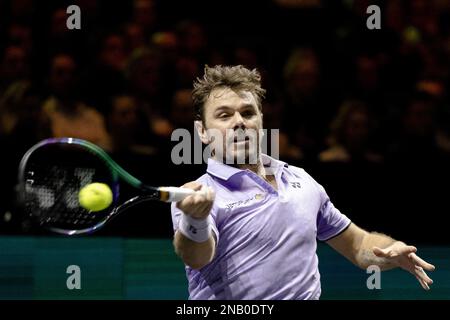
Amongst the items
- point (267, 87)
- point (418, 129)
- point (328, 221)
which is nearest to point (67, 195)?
point (328, 221)

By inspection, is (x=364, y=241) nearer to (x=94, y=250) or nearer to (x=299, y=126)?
(x=94, y=250)

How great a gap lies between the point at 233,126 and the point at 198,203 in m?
0.55

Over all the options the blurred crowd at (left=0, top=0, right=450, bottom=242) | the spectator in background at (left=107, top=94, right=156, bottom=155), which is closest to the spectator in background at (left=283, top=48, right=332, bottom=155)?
the blurred crowd at (left=0, top=0, right=450, bottom=242)

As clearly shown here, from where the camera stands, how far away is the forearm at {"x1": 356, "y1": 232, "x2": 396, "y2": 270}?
4074 mm

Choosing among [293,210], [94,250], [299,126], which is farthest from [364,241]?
[299,126]

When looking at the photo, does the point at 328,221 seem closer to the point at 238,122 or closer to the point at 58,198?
the point at 238,122

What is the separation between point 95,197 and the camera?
3568 millimetres

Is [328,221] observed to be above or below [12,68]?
below

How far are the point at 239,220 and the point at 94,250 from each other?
1.54 metres

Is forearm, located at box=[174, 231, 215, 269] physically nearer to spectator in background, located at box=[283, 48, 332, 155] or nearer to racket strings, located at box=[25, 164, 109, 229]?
racket strings, located at box=[25, 164, 109, 229]

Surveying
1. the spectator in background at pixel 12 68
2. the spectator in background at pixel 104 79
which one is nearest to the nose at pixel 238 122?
the spectator in background at pixel 104 79

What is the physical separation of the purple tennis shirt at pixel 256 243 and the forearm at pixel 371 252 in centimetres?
34

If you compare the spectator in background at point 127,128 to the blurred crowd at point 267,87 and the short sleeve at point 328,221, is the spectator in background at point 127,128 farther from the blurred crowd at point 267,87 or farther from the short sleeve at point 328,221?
the short sleeve at point 328,221

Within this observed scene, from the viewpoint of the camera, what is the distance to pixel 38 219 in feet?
11.5
